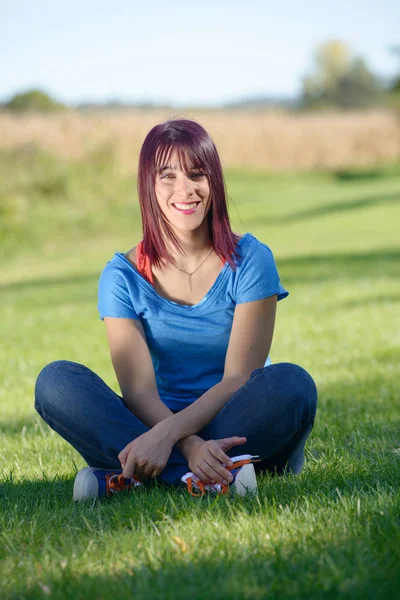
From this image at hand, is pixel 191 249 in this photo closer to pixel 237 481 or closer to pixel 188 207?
pixel 188 207

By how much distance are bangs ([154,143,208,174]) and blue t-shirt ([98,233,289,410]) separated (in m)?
0.35

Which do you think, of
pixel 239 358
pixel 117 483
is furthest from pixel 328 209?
pixel 117 483

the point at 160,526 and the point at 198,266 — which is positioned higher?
the point at 198,266

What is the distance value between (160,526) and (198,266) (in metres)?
1.18

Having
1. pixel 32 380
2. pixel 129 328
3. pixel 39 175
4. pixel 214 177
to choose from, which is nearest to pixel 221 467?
pixel 129 328

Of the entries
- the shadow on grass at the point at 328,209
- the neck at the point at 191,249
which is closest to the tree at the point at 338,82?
the shadow on grass at the point at 328,209

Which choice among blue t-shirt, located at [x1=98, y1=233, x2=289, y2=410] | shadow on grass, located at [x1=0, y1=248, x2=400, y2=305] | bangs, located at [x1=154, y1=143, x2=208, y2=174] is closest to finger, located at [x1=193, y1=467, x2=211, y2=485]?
blue t-shirt, located at [x1=98, y1=233, x2=289, y2=410]

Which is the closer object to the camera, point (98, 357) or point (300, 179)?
point (98, 357)

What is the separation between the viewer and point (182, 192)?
333 cm

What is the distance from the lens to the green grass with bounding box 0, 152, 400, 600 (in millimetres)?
2168

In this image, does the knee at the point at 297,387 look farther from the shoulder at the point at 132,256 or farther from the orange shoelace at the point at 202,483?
the shoulder at the point at 132,256

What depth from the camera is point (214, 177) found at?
11.0 feet

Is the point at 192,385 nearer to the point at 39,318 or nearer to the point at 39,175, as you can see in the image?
the point at 39,318

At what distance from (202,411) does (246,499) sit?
0.39 m
